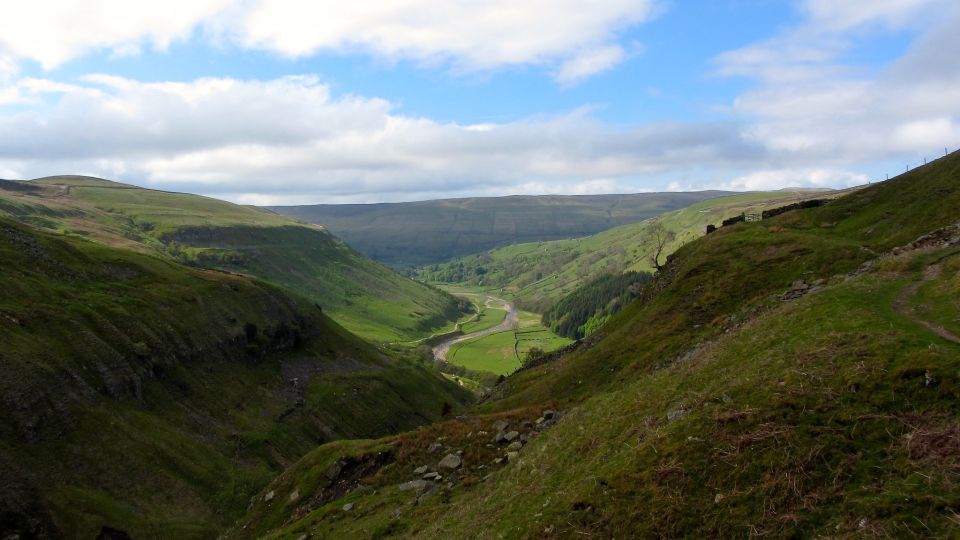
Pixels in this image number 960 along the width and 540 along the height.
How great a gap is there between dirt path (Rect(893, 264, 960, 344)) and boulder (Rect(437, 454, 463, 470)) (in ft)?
96.1

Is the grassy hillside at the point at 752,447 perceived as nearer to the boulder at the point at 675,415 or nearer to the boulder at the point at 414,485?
the boulder at the point at 675,415

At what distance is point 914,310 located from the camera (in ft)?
104

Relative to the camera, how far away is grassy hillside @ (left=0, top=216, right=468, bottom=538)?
62.2 meters

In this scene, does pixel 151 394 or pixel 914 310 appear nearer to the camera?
pixel 914 310

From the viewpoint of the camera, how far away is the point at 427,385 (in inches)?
6403

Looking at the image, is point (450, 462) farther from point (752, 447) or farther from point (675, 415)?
point (752, 447)

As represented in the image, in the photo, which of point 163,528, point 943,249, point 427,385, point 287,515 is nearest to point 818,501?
point 943,249

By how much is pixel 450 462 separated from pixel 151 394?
68.9m

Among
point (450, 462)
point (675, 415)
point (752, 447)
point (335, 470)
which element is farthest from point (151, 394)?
point (752, 447)

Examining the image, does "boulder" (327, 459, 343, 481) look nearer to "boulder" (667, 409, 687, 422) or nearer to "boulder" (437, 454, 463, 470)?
"boulder" (437, 454, 463, 470)

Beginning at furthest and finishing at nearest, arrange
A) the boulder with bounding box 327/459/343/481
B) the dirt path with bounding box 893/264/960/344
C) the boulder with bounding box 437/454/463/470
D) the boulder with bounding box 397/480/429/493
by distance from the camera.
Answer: the boulder with bounding box 327/459/343/481
the boulder with bounding box 437/454/463/470
the boulder with bounding box 397/480/429/493
the dirt path with bounding box 893/264/960/344

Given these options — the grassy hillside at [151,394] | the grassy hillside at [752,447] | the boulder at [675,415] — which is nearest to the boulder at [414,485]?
the grassy hillside at [752,447]

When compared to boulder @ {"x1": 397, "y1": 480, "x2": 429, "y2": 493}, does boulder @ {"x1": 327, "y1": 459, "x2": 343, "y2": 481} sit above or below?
below

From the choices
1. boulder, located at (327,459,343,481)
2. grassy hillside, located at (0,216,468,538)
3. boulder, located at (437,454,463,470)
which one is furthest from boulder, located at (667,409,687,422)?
grassy hillside, located at (0,216,468,538)
